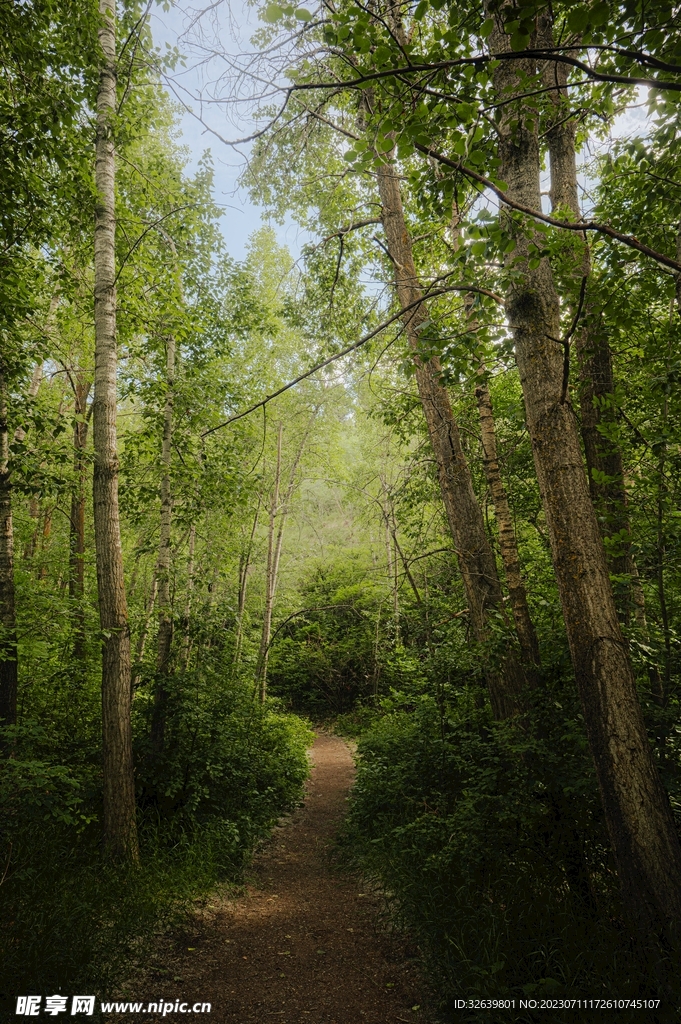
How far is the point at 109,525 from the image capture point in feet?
16.4

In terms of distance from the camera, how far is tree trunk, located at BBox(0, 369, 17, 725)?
5.33 m

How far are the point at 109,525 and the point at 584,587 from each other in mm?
4373

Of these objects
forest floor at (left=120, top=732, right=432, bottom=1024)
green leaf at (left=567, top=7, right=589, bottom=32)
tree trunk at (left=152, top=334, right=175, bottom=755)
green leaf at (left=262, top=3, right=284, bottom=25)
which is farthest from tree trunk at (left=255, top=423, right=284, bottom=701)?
green leaf at (left=567, top=7, right=589, bottom=32)

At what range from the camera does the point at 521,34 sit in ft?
6.44

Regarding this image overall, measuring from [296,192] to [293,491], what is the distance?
8.41m

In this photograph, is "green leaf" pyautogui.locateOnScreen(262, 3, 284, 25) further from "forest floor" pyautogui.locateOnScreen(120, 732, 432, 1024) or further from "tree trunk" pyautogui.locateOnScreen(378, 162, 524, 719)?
"forest floor" pyautogui.locateOnScreen(120, 732, 432, 1024)

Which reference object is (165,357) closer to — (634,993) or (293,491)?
(293,491)

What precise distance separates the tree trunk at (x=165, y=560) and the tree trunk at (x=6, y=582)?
159 centimetres

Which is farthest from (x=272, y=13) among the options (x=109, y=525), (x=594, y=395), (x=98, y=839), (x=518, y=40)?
(x=98, y=839)

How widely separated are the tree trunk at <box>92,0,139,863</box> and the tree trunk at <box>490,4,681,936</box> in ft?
13.2

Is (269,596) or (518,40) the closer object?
(518,40)

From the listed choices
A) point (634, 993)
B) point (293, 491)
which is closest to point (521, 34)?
point (634, 993)

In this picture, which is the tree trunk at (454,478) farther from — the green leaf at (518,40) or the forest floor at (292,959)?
the green leaf at (518,40)

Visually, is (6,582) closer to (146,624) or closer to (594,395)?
(146,624)
